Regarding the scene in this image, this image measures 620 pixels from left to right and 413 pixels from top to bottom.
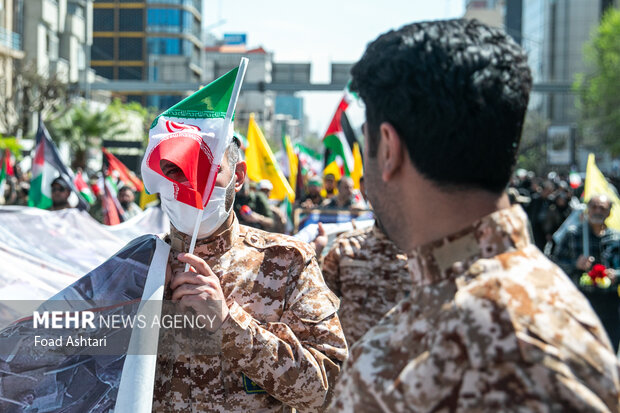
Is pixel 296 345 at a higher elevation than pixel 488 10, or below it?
below

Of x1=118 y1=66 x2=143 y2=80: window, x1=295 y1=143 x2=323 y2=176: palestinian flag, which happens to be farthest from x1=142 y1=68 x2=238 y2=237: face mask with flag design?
x1=118 y1=66 x2=143 y2=80: window

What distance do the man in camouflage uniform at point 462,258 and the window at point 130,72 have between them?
3789 inches

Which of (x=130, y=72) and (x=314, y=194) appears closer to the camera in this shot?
(x=314, y=194)

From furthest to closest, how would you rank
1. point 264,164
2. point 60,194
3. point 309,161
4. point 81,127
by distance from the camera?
point 81,127 → point 309,161 → point 60,194 → point 264,164

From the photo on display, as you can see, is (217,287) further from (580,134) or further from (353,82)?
(580,134)

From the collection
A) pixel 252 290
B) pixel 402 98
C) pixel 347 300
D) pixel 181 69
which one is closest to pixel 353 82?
pixel 402 98

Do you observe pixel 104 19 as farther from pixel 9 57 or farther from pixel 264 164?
pixel 264 164

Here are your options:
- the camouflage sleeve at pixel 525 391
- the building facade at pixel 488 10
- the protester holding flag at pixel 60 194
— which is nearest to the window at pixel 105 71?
the building facade at pixel 488 10

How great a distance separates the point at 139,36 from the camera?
9406cm

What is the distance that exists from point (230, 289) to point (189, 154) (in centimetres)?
48

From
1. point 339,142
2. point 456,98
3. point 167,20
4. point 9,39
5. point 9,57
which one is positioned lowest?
point 456,98

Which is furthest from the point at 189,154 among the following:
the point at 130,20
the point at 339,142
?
the point at 130,20

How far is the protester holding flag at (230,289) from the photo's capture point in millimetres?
2533

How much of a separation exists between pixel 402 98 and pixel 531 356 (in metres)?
0.53
